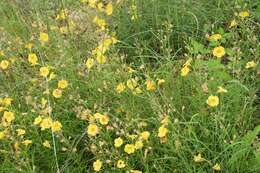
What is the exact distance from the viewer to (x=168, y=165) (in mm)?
2340

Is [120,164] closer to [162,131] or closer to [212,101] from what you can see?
[162,131]

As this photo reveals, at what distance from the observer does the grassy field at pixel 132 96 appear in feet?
7.54

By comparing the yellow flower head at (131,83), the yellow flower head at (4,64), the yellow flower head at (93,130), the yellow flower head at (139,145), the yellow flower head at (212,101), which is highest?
the yellow flower head at (212,101)

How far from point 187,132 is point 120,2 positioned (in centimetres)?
141

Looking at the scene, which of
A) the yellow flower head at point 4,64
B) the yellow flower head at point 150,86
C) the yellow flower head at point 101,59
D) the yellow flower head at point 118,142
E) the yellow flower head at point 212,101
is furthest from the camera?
the yellow flower head at point 4,64

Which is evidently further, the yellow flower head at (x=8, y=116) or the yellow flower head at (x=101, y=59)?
the yellow flower head at (x=101, y=59)

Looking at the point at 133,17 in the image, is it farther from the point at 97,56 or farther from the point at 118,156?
the point at 118,156

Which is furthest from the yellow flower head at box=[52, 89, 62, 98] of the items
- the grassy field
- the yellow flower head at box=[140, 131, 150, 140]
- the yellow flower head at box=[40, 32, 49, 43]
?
the yellow flower head at box=[140, 131, 150, 140]

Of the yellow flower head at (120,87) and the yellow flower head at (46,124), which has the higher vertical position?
the yellow flower head at (120,87)

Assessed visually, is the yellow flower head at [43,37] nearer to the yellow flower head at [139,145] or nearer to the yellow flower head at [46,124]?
the yellow flower head at [46,124]

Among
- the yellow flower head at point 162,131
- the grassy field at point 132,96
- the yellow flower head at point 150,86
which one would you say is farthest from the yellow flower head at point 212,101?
the yellow flower head at point 150,86

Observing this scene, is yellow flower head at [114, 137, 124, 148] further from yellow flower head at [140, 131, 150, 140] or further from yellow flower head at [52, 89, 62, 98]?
yellow flower head at [52, 89, 62, 98]

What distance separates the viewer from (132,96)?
262 centimetres

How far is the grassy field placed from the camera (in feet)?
7.54
